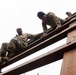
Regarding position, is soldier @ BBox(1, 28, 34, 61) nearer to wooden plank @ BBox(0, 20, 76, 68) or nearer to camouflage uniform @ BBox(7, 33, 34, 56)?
camouflage uniform @ BBox(7, 33, 34, 56)

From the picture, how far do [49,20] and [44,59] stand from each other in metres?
2.02

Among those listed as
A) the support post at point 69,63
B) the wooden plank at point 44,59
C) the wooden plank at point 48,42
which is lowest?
the support post at point 69,63

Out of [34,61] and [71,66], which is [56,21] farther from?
[71,66]

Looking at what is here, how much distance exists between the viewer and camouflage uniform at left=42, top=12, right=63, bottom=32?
16.7 ft

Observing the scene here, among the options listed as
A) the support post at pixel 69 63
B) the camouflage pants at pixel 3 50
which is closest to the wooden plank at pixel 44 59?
the support post at pixel 69 63

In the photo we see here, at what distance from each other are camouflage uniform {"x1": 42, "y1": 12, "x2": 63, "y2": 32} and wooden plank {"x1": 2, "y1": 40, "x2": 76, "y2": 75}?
1.42m

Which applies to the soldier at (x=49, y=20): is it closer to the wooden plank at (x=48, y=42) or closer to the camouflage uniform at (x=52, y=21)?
the camouflage uniform at (x=52, y=21)

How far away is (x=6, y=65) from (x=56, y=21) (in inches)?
61.6

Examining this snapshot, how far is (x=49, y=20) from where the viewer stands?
5418 mm

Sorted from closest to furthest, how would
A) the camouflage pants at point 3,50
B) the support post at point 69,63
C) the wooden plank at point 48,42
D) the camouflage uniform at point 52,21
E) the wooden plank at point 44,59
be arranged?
the support post at point 69,63 < the wooden plank at point 44,59 < the wooden plank at point 48,42 < the camouflage uniform at point 52,21 < the camouflage pants at point 3,50

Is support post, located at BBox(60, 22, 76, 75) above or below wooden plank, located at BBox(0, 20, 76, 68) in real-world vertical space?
below

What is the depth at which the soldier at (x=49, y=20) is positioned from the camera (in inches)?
203

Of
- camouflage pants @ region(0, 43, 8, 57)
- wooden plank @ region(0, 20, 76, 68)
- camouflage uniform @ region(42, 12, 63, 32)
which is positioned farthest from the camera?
camouflage pants @ region(0, 43, 8, 57)


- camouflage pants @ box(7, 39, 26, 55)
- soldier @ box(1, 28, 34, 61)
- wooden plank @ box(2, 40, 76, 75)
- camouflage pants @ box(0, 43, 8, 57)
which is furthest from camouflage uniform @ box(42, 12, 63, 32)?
wooden plank @ box(2, 40, 76, 75)
